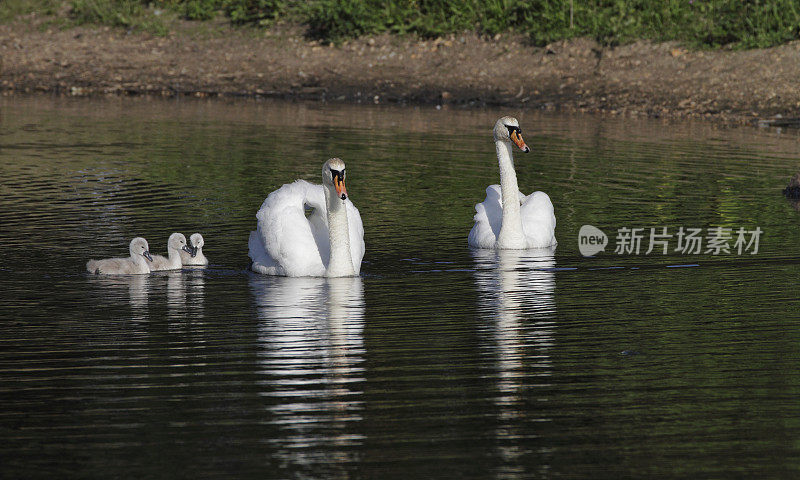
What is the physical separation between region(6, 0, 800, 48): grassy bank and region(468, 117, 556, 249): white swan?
44.5 ft

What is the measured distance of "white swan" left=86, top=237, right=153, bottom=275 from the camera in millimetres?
10859

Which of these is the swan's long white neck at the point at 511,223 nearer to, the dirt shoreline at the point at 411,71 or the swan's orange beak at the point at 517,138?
the swan's orange beak at the point at 517,138

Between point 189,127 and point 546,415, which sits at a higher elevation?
point 189,127

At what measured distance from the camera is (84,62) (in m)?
29.6

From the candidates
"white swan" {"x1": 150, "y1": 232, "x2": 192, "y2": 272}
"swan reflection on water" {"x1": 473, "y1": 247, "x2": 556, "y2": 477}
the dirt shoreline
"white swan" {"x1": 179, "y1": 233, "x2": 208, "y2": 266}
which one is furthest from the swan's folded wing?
the dirt shoreline

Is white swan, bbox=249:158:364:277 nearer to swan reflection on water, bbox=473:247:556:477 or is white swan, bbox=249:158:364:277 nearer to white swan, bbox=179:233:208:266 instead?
white swan, bbox=179:233:208:266

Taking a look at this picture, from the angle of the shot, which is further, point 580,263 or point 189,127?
point 189,127

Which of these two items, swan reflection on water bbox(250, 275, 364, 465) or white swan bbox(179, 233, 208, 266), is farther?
white swan bbox(179, 233, 208, 266)

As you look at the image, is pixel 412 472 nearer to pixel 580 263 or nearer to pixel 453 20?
pixel 580 263

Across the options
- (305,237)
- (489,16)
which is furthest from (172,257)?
(489,16)

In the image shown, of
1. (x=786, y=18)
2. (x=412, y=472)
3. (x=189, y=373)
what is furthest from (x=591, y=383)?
(x=786, y=18)

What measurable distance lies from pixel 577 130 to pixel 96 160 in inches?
329

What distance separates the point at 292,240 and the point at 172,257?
1169 mm

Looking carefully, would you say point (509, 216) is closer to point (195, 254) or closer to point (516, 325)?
point (195, 254)
